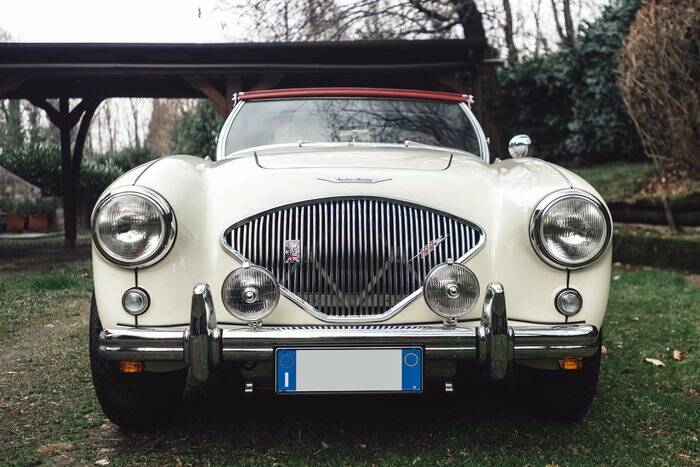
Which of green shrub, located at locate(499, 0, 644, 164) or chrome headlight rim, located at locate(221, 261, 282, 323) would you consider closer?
chrome headlight rim, located at locate(221, 261, 282, 323)

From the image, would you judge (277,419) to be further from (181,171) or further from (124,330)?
(181,171)

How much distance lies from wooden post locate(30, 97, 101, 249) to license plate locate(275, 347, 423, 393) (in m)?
10.9

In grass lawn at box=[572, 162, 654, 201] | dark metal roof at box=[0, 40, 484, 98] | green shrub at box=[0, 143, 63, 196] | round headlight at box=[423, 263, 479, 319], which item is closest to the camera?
round headlight at box=[423, 263, 479, 319]

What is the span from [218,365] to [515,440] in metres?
1.26

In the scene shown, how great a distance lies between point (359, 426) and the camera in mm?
3002

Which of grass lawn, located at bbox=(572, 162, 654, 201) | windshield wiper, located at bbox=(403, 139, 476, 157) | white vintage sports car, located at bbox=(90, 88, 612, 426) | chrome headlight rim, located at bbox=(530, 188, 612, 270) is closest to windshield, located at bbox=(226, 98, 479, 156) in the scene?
windshield wiper, located at bbox=(403, 139, 476, 157)

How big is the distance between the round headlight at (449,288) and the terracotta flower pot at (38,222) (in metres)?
16.0

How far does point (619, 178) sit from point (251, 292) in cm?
985

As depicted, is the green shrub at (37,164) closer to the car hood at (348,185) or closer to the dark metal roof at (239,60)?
the dark metal roof at (239,60)

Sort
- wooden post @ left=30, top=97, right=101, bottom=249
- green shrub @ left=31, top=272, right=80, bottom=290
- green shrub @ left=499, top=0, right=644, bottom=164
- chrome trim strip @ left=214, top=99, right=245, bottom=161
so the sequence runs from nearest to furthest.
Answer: chrome trim strip @ left=214, top=99, right=245, bottom=161 < green shrub @ left=31, top=272, right=80, bottom=290 < wooden post @ left=30, top=97, right=101, bottom=249 < green shrub @ left=499, top=0, right=644, bottom=164

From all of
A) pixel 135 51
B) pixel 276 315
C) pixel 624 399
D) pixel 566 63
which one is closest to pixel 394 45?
pixel 135 51

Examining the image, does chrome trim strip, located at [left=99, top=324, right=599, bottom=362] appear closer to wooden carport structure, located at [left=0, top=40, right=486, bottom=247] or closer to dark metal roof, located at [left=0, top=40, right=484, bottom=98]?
wooden carport structure, located at [left=0, top=40, right=486, bottom=247]

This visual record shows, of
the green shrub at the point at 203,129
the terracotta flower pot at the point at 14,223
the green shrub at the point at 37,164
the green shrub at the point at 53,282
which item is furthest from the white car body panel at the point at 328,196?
the green shrub at the point at 203,129

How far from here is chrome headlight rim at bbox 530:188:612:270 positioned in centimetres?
255
